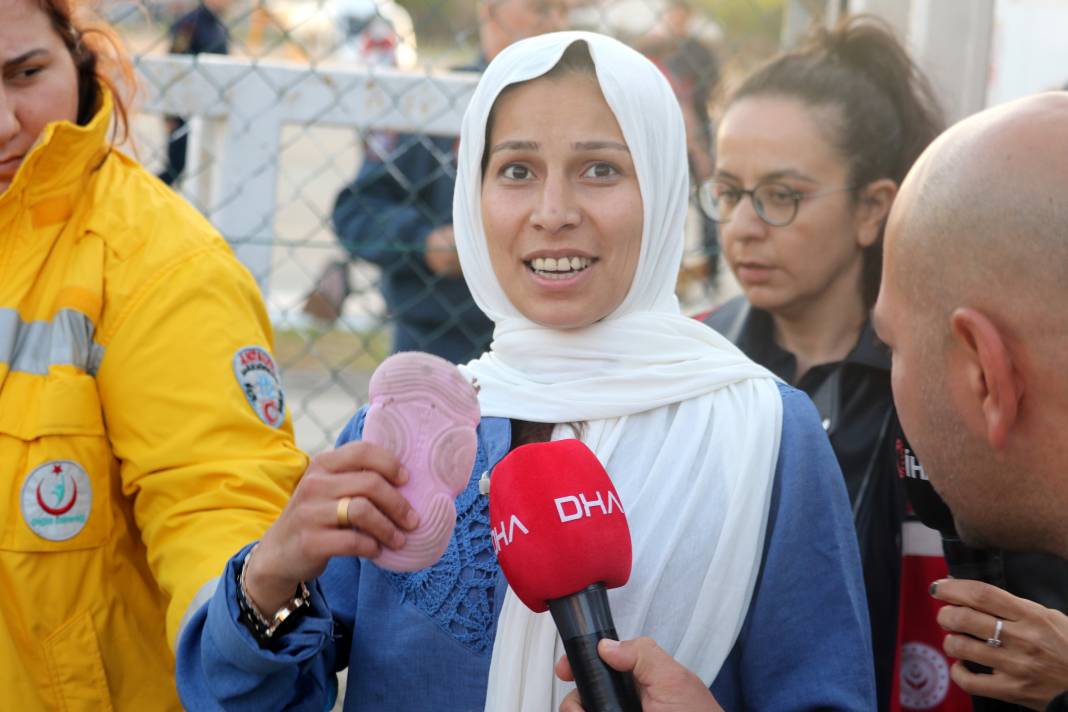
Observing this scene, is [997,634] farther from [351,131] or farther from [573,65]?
[351,131]

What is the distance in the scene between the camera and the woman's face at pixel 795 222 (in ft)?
10.2

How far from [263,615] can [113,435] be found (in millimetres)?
481

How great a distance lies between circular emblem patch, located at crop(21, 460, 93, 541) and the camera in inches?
83.2

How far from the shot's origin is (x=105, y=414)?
2.18m

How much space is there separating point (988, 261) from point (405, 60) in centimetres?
461

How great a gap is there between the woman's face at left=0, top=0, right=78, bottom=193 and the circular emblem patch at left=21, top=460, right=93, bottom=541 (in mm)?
504

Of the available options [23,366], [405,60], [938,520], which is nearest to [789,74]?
[938,520]

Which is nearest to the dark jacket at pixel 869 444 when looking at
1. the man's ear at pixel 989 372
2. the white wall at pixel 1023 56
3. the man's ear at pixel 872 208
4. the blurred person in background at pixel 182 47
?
the man's ear at pixel 872 208

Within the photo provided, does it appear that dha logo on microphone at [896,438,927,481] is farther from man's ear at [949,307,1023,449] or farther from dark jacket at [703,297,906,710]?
dark jacket at [703,297,906,710]

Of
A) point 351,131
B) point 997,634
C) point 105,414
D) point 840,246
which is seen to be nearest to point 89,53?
point 105,414

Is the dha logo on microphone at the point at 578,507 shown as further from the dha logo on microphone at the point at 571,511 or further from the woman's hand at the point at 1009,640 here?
the woman's hand at the point at 1009,640

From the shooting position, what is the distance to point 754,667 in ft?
6.43

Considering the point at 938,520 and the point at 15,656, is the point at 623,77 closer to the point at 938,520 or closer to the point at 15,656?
the point at 938,520

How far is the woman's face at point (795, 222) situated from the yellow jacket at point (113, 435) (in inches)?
50.9
